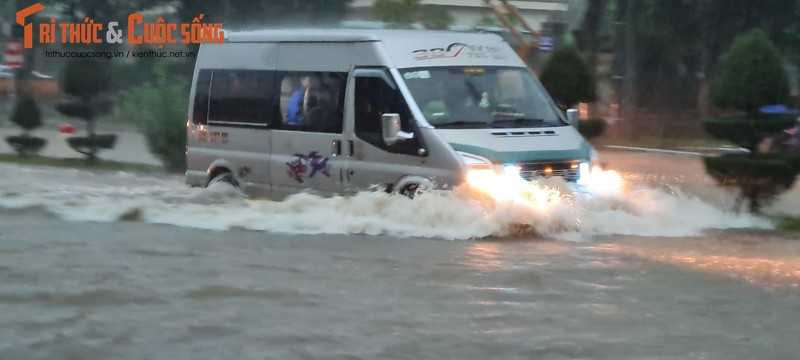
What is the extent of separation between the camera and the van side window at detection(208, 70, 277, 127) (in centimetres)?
1364

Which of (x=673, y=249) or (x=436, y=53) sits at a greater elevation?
(x=436, y=53)

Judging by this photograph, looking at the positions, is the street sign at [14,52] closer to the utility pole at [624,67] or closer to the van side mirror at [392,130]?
the utility pole at [624,67]

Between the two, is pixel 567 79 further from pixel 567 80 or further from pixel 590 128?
pixel 590 128

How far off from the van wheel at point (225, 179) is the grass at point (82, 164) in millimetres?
8337

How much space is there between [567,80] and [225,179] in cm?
827

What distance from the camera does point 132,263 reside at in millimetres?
10484

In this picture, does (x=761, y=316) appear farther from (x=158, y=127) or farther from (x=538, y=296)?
(x=158, y=127)

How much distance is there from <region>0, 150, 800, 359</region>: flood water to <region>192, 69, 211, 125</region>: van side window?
0.93 m

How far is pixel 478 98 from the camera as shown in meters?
12.4

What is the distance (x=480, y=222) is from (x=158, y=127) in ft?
36.7

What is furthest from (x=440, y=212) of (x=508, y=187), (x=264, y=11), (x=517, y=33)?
(x=264, y=11)

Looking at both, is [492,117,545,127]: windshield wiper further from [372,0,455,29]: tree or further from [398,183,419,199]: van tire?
[372,0,455,29]: tree

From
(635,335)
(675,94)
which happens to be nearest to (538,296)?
(635,335)

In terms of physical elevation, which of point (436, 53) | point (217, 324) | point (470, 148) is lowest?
point (217, 324)
